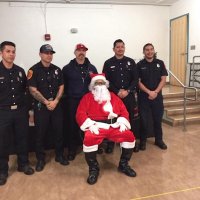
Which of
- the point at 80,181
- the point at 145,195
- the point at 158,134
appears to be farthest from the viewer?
the point at 158,134

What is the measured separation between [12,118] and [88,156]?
979 millimetres

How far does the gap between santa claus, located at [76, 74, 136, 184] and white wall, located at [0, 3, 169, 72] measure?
15.2 ft

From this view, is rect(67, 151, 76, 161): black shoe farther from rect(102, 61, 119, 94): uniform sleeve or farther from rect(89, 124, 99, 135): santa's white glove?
rect(102, 61, 119, 94): uniform sleeve

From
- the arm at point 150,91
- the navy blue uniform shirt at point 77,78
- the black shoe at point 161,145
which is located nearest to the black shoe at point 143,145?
the black shoe at point 161,145

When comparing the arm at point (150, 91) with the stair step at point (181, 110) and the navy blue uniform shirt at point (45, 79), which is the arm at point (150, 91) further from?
the stair step at point (181, 110)

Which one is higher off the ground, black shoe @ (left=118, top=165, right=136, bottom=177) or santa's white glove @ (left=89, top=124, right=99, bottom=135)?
santa's white glove @ (left=89, top=124, right=99, bottom=135)

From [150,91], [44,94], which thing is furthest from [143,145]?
[44,94]

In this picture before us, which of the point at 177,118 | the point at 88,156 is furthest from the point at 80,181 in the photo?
the point at 177,118

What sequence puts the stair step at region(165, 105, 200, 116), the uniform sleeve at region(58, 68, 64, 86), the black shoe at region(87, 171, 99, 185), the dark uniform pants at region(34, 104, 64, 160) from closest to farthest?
1. the black shoe at region(87, 171, 99, 185)
2. the dark uniform pants at region(34, 104, 64, 160)
3. the uniform sleeve at region(58, 68, 64, 86)
4. the stair step at region(165, 105, 200, 116)

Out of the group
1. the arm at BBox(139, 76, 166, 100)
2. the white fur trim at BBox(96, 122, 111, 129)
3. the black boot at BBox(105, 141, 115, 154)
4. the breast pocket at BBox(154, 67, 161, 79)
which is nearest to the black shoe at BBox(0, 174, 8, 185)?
the white fur trim at BBox(96, 122, 111, 129)

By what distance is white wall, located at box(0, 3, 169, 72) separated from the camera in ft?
23.7

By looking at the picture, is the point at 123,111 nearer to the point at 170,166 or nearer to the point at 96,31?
the point at 170,166

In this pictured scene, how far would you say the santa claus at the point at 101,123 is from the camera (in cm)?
291

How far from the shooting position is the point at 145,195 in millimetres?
2543
